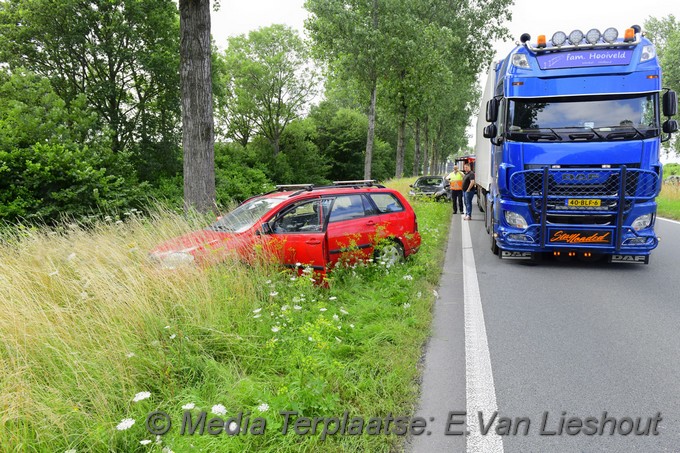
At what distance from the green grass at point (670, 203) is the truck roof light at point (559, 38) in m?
11.4

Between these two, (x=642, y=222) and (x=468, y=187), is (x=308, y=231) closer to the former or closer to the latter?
(x=642, y=222)

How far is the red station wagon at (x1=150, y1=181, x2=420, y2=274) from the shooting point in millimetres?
4945

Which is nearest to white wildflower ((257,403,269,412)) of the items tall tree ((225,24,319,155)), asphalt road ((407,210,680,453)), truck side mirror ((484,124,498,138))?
asphalt road ((407,210,680,453))

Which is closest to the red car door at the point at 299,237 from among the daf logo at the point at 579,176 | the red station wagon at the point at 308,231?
the red station wagon at the point at 308,231

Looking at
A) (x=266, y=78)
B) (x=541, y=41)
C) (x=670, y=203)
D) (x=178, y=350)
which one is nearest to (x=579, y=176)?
(x=541, y=41)

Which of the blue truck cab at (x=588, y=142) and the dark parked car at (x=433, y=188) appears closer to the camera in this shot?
the blue truck cab at (x=588, y=142)

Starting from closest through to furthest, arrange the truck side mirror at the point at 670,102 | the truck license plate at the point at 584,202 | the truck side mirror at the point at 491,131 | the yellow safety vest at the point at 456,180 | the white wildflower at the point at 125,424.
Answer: the white wildflower at the point at 125,424 < the truck side mirror at the point at 670,102 < the truck license plate at the point at 584,202 < the truck side mirror at the point at 491,131 < the yellow safety vest at the point at 456,180

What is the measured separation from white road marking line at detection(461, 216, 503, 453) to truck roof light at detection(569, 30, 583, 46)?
191 inches

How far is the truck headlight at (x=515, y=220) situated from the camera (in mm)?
7207

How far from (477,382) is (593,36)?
6.68m

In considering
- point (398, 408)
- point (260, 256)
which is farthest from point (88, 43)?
point (398, 408)

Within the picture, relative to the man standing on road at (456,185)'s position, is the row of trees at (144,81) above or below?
above

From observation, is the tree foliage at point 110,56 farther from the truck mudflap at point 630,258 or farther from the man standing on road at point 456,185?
the truck mudflap at point 630,258

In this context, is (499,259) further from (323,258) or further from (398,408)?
(398,408)
